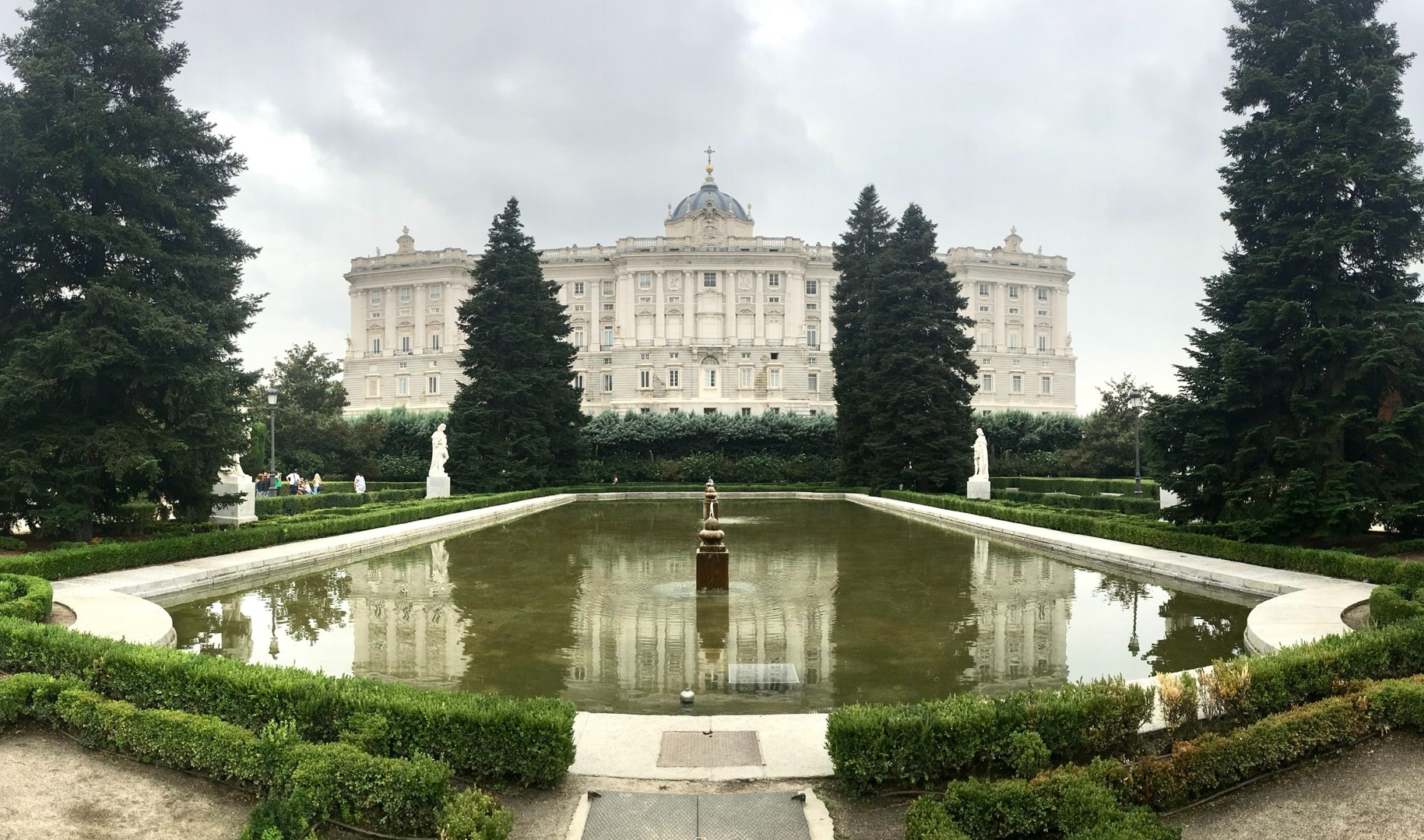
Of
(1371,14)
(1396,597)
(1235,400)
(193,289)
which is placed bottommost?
(1396,597)

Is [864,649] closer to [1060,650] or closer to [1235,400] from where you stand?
[1060,650]

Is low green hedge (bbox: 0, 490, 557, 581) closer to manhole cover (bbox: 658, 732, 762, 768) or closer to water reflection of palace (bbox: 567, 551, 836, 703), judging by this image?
water reflection of palace (bbox: 567, 551, 836, 703)

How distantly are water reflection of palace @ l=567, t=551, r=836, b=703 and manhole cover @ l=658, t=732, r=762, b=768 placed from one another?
1.36 metres

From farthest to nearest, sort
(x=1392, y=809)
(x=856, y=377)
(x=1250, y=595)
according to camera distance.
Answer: (x=856, y=377) < (x=1250, y=595) < (x=1392, y=809)

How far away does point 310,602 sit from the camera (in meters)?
11.3

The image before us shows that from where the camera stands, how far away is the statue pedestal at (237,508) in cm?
1828

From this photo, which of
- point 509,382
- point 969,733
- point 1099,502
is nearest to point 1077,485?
point 1099,502

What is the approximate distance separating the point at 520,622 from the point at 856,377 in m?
29.9

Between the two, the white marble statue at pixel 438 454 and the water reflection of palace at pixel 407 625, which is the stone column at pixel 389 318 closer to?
the white marble statue at pixel 438 454

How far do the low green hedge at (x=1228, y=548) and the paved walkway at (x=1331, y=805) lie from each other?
5.22m

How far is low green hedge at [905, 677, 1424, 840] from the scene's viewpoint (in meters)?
4.29

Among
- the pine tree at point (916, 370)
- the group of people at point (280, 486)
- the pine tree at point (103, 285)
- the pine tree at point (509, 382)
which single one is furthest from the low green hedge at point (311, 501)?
the pine tree at point (916, 370)

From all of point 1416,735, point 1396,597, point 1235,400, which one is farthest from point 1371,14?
point 1416,735

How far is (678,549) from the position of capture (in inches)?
668
